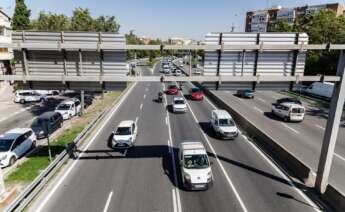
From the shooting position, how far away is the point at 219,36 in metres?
12.5

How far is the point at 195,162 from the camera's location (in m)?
14.8

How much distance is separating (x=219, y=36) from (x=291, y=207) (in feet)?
31.8

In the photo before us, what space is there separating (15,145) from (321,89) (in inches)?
1849

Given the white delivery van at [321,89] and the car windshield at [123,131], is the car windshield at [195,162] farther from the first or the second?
the white delivery van at [321,89]

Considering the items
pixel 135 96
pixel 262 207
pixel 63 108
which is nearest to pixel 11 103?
pixel 63 108

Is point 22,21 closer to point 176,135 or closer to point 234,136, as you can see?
point 176,135

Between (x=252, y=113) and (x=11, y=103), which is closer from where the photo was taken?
(x=252, y=113)

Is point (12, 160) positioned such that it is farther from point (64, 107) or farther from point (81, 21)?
point (81, 21)

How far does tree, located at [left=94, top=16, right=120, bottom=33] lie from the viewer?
45.3 meters

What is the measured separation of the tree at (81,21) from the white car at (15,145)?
28.0 meters

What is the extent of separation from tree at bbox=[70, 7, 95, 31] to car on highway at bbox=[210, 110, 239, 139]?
3127 cm

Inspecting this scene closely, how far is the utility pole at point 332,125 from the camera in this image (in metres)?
12.6

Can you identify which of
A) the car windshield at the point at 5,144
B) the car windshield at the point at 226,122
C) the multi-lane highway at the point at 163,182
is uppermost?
the car windshield at the point at 226,122

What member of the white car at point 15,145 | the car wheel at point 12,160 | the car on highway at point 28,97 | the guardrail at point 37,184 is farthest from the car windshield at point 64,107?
the car wheel at point 12,160
